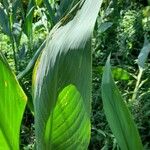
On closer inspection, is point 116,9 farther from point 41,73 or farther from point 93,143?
point 41,73

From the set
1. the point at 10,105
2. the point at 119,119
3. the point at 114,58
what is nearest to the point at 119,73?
the point at 114,58

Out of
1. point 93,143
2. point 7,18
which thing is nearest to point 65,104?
point 93,143

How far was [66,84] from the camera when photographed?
52cm

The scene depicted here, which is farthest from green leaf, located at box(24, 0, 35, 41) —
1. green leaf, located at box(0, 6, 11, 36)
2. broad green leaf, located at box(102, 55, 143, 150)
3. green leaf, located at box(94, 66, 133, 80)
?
broad green leaf, located at box(102, 55, 143, 150)

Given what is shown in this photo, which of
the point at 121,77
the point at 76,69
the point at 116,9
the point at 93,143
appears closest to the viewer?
the point at 76,69

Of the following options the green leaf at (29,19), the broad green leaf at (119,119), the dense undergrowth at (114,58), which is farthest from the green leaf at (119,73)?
the broad green leaf at (119,119)

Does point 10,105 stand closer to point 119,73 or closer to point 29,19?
point 119,73

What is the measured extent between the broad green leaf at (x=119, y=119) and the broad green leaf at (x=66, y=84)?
0.28 ft

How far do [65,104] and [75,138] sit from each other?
0.04 m

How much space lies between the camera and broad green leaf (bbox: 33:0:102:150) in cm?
51

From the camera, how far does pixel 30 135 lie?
1.44 m

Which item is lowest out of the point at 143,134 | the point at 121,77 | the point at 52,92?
the point at 143,134

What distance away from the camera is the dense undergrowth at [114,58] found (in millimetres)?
1392

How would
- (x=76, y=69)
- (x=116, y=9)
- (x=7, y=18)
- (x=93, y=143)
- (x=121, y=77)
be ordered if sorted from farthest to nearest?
(x=116, y=9), (x=7, y=18), (x=121, y=77), (x=93, y=143), (x=76, y=69)
